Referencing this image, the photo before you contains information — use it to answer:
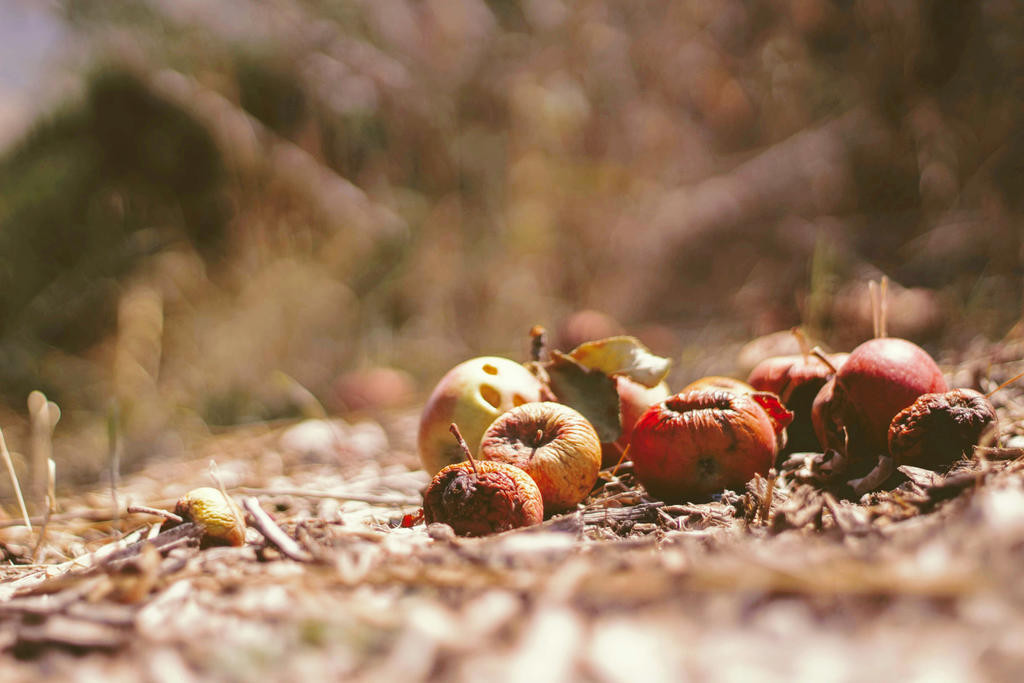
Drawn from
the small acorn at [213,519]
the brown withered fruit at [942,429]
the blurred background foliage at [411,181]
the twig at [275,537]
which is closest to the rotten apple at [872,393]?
the brown withered fruit at [942,429]

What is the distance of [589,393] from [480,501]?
2.07ft

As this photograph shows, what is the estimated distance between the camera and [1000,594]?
759 mm

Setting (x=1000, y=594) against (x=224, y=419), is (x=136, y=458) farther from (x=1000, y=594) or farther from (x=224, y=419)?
(x=1000, y=594)

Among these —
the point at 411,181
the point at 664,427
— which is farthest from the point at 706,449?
the point at 411,181

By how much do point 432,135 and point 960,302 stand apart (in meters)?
3.02

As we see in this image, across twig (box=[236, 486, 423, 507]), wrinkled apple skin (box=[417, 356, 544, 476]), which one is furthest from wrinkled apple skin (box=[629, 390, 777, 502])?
twig (box=[236, 486, 423, 507])

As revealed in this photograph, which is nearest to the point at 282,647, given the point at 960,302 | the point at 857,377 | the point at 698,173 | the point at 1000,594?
the point at 1000,594

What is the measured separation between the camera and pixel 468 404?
198 cm

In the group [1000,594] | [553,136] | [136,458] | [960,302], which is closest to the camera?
[1000,594]

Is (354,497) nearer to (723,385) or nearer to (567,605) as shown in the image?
(723,385)

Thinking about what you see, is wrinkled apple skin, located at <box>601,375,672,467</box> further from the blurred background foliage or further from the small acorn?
the blurred background foliage

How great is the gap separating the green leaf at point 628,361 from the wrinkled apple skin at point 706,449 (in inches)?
10.0

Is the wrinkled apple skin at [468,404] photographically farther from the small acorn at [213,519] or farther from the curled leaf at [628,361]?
the small acorn at [213,519]

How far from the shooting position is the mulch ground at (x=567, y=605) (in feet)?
2.50
